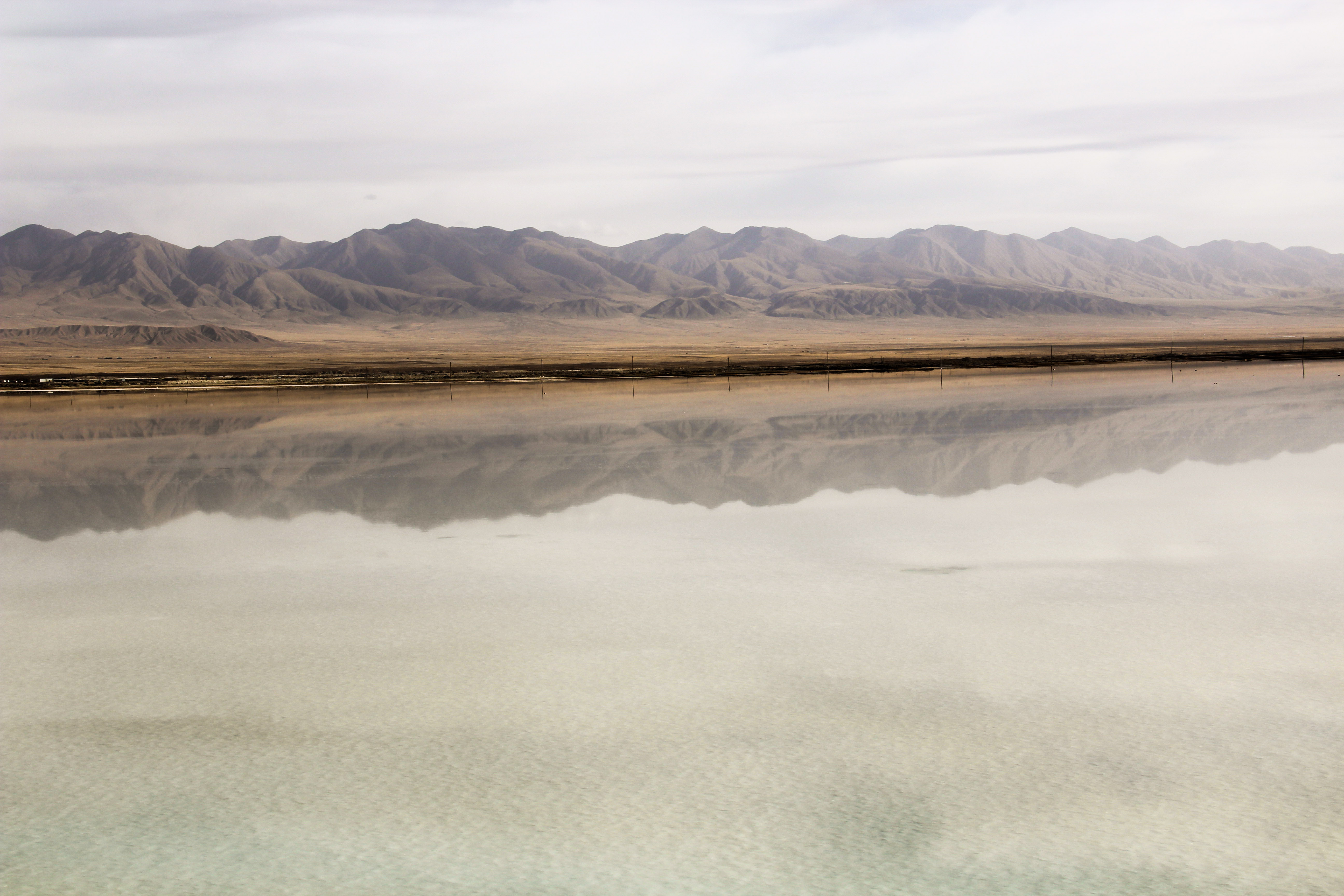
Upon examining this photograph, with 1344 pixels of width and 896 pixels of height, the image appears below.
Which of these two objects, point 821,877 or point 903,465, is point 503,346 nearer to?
point 903,465

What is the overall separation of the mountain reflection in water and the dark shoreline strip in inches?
367

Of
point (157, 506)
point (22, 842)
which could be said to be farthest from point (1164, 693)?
point (157, 506)

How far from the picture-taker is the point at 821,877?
3500 mm

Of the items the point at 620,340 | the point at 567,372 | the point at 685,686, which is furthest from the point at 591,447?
the point at 620,340

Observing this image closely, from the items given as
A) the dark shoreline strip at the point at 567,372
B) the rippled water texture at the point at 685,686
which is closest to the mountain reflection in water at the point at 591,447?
the rippled water texture at the point at 685,686

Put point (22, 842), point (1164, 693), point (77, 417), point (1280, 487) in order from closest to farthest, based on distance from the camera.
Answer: point (22, 842), point (1164, 693), point (1280, 487), point (77, 417)

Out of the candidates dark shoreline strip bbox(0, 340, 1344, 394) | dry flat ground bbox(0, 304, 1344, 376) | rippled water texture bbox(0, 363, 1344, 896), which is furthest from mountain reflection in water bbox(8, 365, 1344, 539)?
dry flat ground bbox(0, 304, 1344, 376)

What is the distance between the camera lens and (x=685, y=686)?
5.33m

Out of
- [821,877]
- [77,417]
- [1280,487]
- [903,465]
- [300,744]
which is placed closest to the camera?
[821,877]

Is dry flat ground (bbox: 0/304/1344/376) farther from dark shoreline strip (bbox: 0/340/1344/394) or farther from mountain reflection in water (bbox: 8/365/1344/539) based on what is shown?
mountain reflection in water (bbox: 8/365/1344/539)

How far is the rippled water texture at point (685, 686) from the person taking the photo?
12.1 ft

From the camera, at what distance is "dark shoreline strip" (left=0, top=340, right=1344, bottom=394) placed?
123 feet

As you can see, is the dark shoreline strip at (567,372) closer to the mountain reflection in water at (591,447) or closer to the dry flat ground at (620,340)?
the dry flat ground at (620,340)

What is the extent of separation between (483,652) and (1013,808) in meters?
2.87
